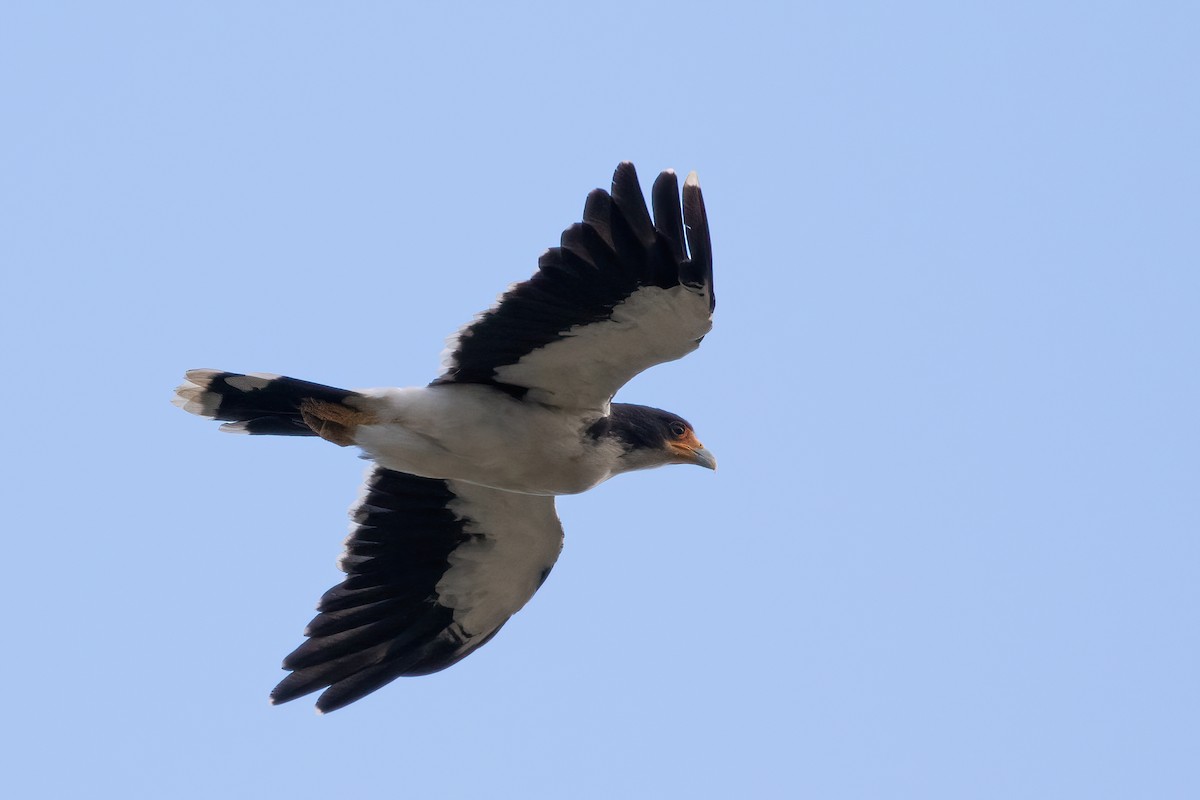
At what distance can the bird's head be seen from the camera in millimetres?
9820

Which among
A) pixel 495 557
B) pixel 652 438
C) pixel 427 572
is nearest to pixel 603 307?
pixel 652 438

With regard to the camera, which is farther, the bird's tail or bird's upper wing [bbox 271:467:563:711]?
bird's upper wing [bbox 271:467:563:711]

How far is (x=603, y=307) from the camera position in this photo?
28.6 feet

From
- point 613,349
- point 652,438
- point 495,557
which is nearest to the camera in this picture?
point 613,349

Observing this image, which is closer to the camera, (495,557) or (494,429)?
(494,429)

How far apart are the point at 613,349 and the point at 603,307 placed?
424 mm

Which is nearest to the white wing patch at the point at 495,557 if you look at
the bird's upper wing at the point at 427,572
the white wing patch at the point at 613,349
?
the bird's upper wing at the point at 427,572

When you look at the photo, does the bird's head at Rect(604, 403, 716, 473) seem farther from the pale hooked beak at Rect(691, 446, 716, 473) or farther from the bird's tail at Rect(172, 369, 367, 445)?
the bird's tail at Rect(172, 369, 367, 445)

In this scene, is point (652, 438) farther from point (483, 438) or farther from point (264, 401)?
point (264, 401)

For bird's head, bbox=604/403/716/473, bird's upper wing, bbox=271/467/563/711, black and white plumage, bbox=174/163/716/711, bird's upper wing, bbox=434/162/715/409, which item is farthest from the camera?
bird's upper wing, bbox=271/467/563/711

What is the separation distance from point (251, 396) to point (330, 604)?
6.03 feet

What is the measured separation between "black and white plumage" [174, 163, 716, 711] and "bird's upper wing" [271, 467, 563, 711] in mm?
10

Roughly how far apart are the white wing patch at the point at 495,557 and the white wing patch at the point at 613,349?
128 centimetres

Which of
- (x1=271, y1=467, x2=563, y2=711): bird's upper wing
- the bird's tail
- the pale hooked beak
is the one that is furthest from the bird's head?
the bird's tail
